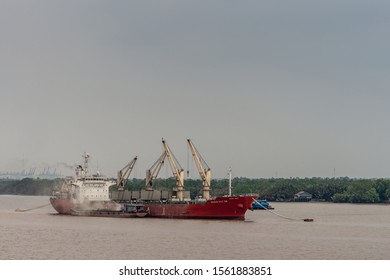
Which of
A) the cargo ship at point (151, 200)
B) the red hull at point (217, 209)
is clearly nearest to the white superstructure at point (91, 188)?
the cargo ship at point (151, 200)

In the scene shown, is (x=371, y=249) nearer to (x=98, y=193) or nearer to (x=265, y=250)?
(x=265, y=250)

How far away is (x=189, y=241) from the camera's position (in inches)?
2682

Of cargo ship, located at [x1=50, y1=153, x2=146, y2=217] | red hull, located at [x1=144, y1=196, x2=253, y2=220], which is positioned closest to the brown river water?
red hull, located at [x1=144, y1=196, x2=253, y2=220]

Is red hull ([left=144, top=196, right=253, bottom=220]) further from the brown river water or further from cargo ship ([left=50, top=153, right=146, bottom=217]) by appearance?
cargo ship ([left=50, top=153, right=146, bottom=217])

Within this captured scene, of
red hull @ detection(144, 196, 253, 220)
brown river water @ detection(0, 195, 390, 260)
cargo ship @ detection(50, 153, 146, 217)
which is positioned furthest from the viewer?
cargo ship @ detection(50, 153, 146, 217)

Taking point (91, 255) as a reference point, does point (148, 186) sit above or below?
above

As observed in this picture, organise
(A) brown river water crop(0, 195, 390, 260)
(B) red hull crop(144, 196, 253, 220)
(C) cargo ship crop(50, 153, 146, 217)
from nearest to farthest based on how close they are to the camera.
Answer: (A) brown river water crop(0, 195, 390, 260), (B) red hull crop(144, 196, 253, 220), (C) cargo ship crop(50, 153, 146, 217)

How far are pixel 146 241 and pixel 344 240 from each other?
20302 millimetres

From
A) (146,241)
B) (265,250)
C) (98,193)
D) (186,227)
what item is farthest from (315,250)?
(98,193)

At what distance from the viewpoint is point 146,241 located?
67.7 meters

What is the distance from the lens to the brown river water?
5775 cm

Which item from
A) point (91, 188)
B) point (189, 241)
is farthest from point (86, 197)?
point (189, 241)

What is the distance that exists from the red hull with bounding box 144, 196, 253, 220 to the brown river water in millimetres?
3131

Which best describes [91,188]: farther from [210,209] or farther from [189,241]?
[189,241]
